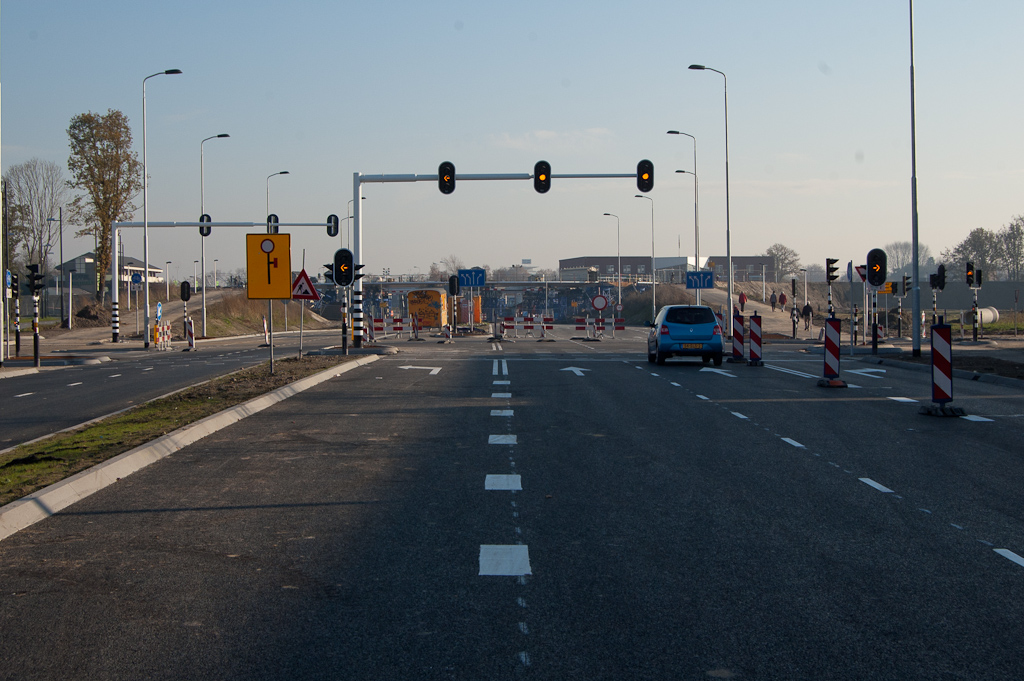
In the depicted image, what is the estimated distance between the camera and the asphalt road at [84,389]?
46.8 feet

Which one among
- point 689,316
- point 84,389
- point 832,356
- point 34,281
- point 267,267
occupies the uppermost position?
point 34,281

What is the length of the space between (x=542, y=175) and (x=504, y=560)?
2615 centimetres

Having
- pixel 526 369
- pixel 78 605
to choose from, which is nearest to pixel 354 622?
pixel 78 605

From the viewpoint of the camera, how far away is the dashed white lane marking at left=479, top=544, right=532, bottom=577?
5.64 metres

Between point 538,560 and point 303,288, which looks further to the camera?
point 303,288

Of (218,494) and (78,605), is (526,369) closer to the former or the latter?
(218,494)

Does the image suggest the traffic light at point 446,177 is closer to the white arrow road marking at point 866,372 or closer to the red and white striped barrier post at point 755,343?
the red and white striped barrier post at point 755,343

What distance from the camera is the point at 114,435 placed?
11.3 meters

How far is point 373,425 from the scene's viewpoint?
12.8 meters

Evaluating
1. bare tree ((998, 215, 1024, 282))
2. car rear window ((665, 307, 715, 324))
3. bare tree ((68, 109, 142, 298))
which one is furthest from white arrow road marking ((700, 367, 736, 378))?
bare tree ((998, 215, 1024, 282))

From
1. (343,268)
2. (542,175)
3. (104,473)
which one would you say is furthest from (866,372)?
(104,473)

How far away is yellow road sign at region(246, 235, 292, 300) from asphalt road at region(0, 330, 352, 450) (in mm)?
2863

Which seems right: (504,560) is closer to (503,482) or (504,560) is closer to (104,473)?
(503,482)

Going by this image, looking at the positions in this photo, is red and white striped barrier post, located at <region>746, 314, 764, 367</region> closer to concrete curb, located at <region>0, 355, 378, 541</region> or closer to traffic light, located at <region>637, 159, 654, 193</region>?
A: traffic light, located at <region>637, 159, 654, 193</region>
